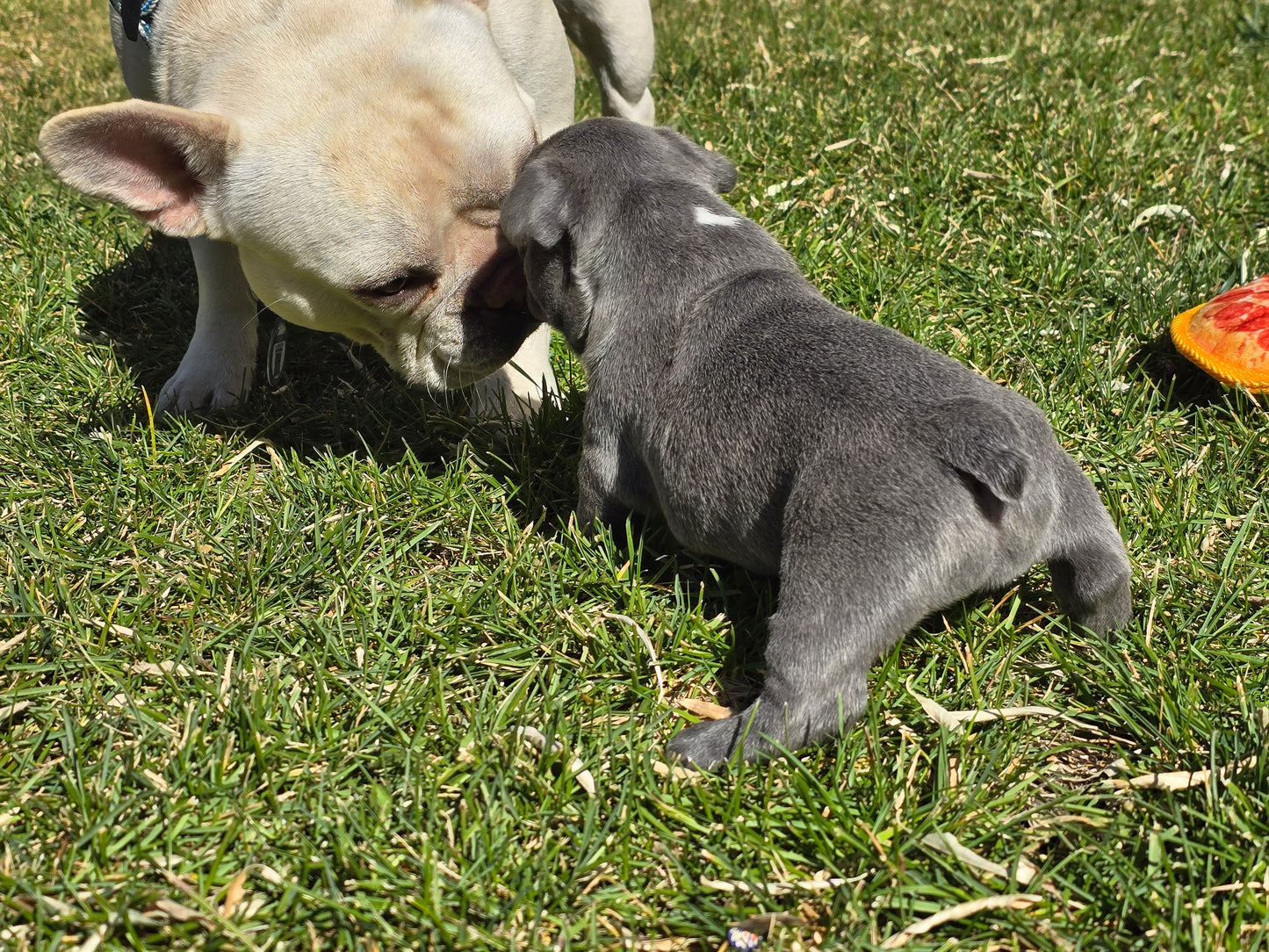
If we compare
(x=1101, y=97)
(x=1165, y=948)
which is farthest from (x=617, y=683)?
(x=1101, y=97)

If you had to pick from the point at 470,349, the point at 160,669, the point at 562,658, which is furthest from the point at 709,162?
the point at 160,669

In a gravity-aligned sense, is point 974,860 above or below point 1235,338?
below

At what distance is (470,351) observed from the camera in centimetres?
388

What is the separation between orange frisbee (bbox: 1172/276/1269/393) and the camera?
385 centimetres

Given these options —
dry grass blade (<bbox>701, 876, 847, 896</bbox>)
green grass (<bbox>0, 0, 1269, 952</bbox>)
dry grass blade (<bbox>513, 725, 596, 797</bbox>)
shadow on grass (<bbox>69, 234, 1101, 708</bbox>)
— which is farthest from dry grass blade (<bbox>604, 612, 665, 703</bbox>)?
dry grass blade (<bbox>701, 876, 847, 896</bbox>)

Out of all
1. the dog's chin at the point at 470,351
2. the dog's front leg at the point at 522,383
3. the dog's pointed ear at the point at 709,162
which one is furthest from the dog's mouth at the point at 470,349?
the dog's pointed ear at the point at 709,162

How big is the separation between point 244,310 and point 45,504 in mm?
1286

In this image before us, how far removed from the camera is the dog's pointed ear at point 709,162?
3.81 meters

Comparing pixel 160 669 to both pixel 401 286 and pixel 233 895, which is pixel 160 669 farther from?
pixel 401 286

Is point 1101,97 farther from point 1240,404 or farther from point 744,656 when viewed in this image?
point 744,656

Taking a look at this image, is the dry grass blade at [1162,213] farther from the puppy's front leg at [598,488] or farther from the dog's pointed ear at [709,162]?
the puppy's front leg at [598,488]

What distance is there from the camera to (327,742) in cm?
293

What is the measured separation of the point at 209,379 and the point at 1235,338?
3969mm

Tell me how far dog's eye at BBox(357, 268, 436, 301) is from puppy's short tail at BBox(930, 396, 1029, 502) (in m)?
1.77
